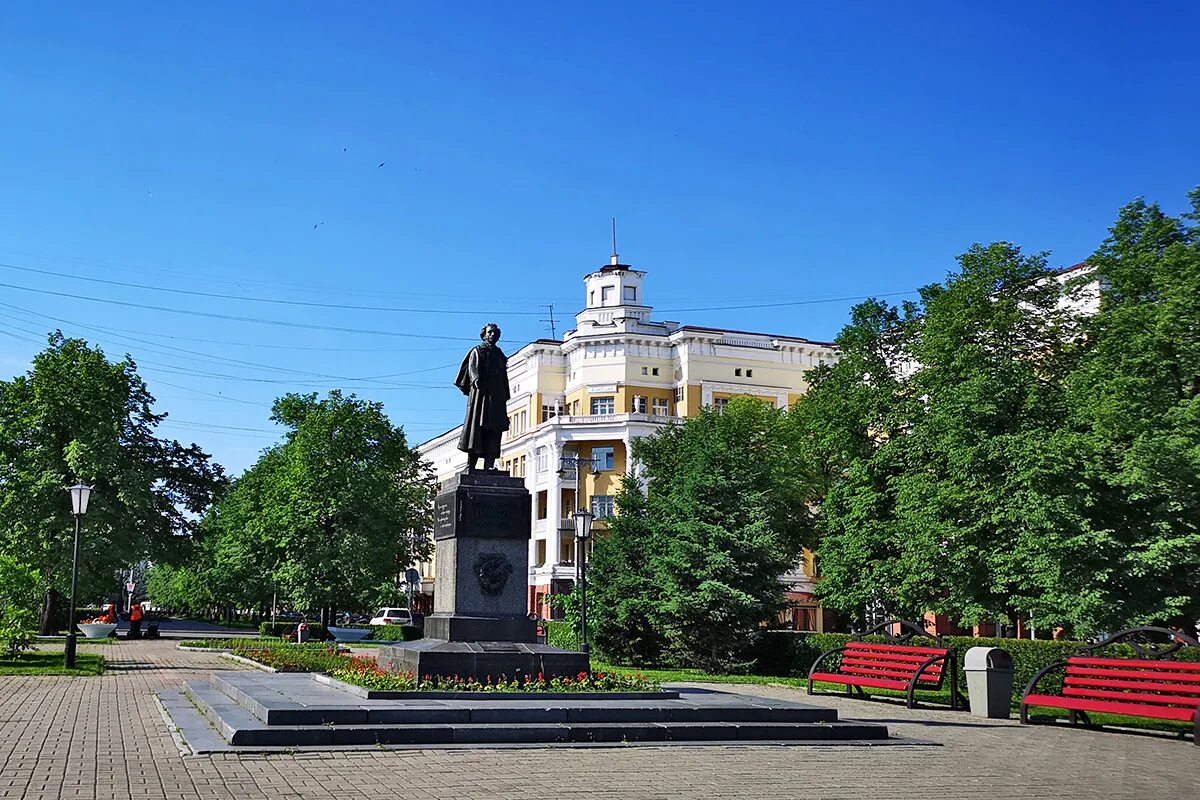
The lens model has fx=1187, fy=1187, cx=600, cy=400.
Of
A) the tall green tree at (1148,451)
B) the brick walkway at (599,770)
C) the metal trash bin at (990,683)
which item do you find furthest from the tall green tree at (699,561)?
the brick walkway at (599,770)

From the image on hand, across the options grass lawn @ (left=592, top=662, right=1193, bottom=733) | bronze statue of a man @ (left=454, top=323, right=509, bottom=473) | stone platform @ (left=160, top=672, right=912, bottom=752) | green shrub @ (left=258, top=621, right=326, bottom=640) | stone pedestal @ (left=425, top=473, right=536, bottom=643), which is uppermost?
bronze statue of a man @ (left=454, top=323, right=509, bottom=473)

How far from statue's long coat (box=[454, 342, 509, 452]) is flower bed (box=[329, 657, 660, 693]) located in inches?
168

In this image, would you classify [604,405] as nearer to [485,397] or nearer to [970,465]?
[970,465]

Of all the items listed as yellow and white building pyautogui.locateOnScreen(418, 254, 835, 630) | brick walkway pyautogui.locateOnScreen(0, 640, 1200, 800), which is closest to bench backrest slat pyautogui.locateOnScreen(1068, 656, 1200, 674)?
brick walkway pyautogui.locateOnScreen(0, 640, 1200, 800)

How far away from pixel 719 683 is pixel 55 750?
17.1 meters

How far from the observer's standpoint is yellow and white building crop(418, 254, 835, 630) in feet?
220

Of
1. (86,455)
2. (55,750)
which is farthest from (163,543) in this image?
(55,750)

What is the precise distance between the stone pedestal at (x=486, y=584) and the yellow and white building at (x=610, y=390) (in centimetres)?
4668

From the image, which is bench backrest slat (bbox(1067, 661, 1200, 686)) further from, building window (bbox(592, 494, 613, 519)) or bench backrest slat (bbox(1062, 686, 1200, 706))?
building window (bbox(592, 494, 613, 519))

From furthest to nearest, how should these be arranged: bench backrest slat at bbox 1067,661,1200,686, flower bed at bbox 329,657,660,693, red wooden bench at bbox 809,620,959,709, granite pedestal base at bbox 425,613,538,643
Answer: red wooden bench at bbox 809,620,959,709 → granite pedestal base at bbox 425,613,538,643 → flower bed at bbox 329,657,660,693 → bench backrest slat at bbox 1067,661,1200,686

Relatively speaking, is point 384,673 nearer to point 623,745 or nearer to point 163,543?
point 623,745

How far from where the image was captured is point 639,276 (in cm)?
7638

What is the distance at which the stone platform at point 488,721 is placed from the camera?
12.8 meters

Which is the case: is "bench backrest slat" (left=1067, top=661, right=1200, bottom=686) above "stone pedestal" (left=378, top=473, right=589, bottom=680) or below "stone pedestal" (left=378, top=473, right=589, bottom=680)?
below
